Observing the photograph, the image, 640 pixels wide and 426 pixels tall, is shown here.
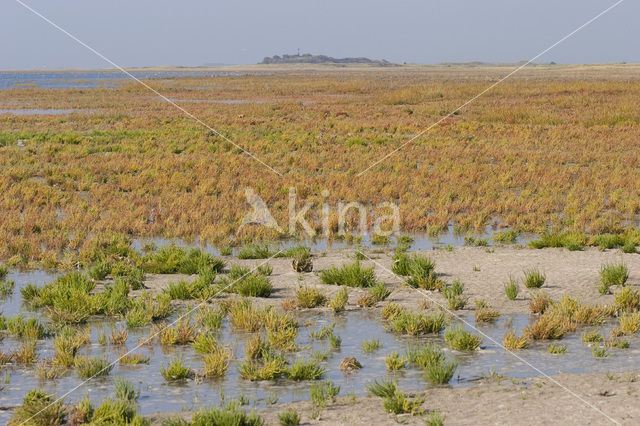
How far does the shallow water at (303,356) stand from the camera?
764 centimetres

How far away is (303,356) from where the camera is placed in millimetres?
8898

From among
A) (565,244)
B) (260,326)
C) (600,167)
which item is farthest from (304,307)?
(600,167)

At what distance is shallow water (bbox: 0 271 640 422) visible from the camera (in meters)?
7.64

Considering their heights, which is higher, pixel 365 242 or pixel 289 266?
pixel 289 266

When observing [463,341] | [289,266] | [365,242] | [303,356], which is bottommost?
[365,242]

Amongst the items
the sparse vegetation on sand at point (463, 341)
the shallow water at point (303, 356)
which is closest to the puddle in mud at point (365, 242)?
the shallow water at point (303, 356)

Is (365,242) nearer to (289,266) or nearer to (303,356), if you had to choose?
(289,266)

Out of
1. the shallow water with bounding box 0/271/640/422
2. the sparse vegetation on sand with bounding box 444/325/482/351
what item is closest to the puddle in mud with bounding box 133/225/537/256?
the shallow water with bounding box 0/271/640/422

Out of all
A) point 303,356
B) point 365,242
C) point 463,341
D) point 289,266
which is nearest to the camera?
point 303,356

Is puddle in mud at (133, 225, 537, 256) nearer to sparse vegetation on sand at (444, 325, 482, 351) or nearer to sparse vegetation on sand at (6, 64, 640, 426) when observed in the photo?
sparse vegetation on sand at (6, 64, 640, 426)

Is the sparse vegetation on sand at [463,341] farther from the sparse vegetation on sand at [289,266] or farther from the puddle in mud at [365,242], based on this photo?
the puddle in mud at [365,242]

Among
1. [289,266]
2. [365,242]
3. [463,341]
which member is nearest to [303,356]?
[463,341]

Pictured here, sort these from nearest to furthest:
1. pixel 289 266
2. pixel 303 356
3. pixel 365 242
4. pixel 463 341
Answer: pixel 303 356
pixel 463 341
pixel 289 266
pixel 365 242

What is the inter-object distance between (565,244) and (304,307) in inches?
260
